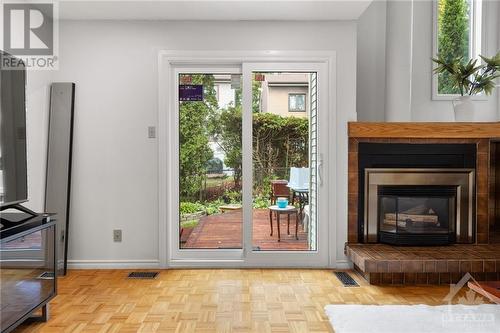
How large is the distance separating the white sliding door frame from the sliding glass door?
1cm

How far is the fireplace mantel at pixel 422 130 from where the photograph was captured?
3.71 metres

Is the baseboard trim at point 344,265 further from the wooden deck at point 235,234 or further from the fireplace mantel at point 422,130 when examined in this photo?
the fireplace mantel at point 422,130

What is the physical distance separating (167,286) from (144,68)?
6.54 feet

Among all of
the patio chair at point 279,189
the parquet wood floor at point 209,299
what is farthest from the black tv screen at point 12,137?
the patio chair at point 279,189

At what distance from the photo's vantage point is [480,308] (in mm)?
2789

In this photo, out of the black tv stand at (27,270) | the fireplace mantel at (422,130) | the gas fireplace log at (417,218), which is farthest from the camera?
the gas fireplace log at (417,218)

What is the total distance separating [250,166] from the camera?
12.6 ft

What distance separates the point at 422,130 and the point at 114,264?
3.15 m

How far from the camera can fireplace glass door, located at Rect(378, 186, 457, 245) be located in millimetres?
3803

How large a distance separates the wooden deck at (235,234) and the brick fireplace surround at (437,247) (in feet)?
1.79

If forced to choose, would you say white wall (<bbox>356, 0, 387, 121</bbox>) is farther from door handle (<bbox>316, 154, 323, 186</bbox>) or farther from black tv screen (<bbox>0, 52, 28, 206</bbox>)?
black tv screen (<bbox>0, 52, 28, 206</bbox>)

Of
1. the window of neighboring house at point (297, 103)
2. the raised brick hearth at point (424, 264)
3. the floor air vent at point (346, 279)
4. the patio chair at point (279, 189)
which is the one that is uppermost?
the window of neighboring house at point (297, 103)

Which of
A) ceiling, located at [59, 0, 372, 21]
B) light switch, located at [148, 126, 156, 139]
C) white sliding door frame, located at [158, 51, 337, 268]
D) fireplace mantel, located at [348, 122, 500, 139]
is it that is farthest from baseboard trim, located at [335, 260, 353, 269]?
ceiling, located at [59, 0, 372, 21]

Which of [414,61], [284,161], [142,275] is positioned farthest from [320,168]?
[142,275]
